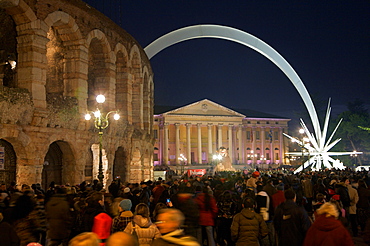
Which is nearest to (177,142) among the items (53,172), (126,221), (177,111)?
(177,111)

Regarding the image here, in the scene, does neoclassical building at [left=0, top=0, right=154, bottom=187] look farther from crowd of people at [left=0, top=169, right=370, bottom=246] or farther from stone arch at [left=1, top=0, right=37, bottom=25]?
crowd of people at [left=0, top=169, right=370, bottom=246]

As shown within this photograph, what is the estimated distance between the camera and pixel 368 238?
708cm

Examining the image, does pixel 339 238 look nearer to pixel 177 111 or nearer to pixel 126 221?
pixel 126 221

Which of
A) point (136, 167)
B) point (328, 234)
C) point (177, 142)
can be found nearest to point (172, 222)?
point (328, 234)

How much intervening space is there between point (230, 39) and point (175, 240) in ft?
Answer: 206

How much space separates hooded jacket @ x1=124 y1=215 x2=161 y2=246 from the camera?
6359 millimetres

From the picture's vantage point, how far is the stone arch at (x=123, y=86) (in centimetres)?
2730

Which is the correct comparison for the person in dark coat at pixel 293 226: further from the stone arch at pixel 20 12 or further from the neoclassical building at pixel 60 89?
the stone arch at pixel 20 12

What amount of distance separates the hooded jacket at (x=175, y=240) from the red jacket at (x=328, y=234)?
221 cm

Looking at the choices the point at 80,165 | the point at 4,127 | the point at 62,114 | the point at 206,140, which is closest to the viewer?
the point at 4,127

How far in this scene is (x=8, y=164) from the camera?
18500 mm

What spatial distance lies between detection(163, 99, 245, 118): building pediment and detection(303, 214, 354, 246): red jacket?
80893 millimetres

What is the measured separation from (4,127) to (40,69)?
131 inches

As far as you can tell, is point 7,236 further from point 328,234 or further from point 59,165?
point 59,165
